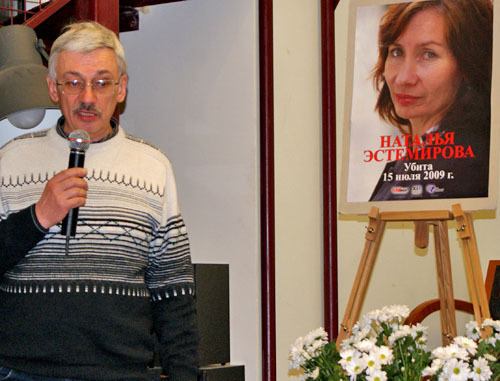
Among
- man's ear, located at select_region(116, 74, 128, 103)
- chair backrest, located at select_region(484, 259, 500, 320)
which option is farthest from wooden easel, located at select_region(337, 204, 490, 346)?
man's ear, located at select_region(116, 74, 128, 103)

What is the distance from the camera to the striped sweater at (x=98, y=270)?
5.07 ft

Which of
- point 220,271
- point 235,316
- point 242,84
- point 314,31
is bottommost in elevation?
point 235,316

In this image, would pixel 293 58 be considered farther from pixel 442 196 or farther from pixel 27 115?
pixel 27 115

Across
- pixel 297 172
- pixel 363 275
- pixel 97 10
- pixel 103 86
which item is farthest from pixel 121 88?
pixel 297 172

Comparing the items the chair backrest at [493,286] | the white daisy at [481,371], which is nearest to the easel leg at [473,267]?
the white daisy at [481,371]

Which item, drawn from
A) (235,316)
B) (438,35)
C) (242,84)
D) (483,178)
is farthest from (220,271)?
(438,35)

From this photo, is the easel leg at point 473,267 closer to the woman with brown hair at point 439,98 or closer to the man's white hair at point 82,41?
the woman with brown hair at point 439,98

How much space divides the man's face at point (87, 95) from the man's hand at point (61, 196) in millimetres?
221

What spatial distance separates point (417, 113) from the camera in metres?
2.96

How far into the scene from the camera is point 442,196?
2859 mm

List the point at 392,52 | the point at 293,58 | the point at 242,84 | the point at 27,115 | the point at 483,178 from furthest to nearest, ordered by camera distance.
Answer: the point at 293,58 → the point at 242,84 → the point at 392,52 → the point at 483,178 → the point at 27,115

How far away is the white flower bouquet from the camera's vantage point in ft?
6.25

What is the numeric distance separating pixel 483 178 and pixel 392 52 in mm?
663

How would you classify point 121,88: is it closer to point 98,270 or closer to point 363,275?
point 98,270
